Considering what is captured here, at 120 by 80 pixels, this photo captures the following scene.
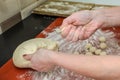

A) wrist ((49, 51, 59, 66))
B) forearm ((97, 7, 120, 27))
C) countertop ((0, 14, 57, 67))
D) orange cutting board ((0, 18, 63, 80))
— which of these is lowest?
orange cutting board ((0, 18, 63, 80))

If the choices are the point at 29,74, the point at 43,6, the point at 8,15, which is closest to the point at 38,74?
the point at 29,74

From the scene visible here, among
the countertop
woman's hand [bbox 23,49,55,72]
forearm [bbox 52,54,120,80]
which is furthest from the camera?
the countertop

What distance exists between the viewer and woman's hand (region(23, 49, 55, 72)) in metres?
0.73

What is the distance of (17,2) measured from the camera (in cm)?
124

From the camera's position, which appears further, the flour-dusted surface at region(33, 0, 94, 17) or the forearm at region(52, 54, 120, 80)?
the flour-dusted surface at region(33, 0, 94, 17)

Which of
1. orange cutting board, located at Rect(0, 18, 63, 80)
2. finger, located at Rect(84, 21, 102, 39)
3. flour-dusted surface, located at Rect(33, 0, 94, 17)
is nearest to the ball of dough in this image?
orange cutting board, located at Rect(0, 18, 63, 80)

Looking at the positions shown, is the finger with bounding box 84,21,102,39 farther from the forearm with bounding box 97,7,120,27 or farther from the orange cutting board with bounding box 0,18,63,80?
the orange cutting board with bounding box 0,18,63,80

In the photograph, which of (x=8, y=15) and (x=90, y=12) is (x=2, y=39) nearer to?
(x=8, y=15)

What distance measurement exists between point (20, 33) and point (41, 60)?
1.37ft

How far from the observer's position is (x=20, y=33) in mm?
1132

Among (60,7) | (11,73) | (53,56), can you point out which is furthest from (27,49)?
(60,7)

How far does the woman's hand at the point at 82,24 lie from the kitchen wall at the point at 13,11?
0.40 m

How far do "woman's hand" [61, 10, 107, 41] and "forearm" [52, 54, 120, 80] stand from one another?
0.23 m

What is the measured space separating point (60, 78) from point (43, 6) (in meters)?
0.62
